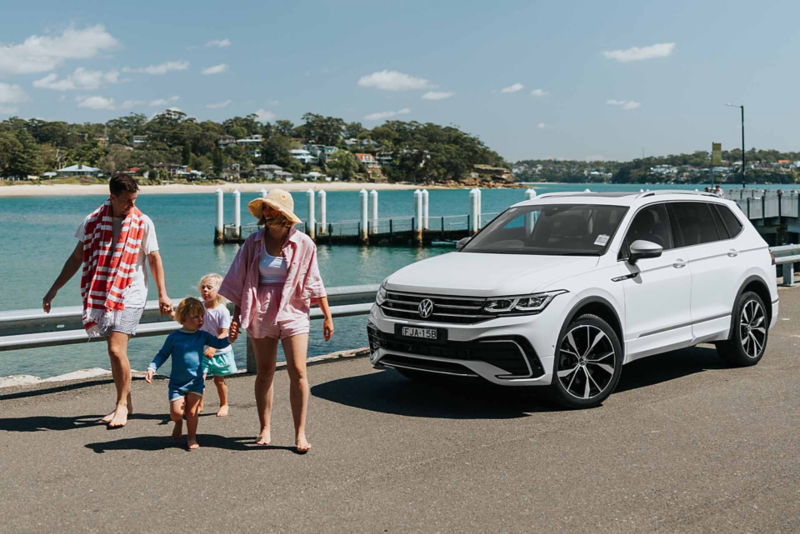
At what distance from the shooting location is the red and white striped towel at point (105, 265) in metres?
6.45

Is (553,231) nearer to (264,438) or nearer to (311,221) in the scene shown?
(264,438)

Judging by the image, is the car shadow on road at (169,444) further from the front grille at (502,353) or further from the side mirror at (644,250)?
the side mirror at (644,250)

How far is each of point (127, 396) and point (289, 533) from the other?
9.31 ft

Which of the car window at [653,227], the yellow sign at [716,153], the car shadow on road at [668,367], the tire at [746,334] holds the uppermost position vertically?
the yellow sign at [716,153]

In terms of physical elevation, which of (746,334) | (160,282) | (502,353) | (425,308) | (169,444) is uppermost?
(160,282)

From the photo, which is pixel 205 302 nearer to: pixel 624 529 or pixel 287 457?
pixel 287 457

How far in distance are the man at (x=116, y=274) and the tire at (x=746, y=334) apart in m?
5.48

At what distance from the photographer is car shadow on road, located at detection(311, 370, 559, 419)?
7.04 meters

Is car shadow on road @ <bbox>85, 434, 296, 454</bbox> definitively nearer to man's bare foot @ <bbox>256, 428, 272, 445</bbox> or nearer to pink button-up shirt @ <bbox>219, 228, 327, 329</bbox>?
man's bare foot @ <bbox>256, 428, 272, 445</bbox>

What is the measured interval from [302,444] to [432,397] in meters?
2.01

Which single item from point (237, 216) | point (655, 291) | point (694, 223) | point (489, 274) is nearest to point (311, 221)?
point (237, 216)

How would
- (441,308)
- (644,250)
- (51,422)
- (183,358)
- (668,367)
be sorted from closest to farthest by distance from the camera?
(183,358) → (51,422) → (441,308) → (644,250) → (668,367)

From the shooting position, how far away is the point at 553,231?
26.3 feet

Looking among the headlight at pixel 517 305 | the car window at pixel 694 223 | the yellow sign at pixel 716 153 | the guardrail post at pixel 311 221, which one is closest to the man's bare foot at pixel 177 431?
the headlight at pixel 517 305
